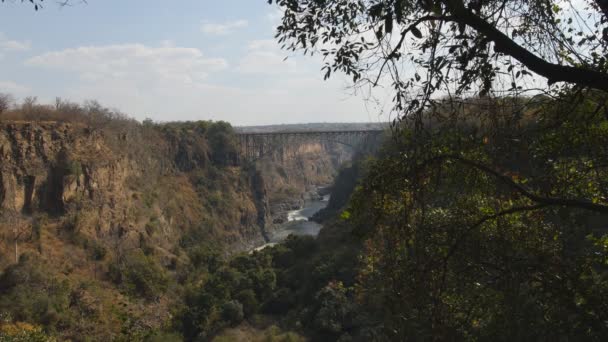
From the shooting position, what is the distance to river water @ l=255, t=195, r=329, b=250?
44.5m

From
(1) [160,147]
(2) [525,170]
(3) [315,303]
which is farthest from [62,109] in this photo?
(2) [525,170]

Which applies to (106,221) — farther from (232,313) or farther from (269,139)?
(269,139)

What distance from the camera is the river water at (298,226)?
146ft

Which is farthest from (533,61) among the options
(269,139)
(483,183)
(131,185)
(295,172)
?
(295,172)

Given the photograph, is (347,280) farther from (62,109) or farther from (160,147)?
(160,147)

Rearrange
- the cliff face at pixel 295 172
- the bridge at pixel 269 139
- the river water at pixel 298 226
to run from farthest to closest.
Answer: the cliff face at pixel 295 172 < the bridge at pixel 269 139 < the river water at pixel 298 226

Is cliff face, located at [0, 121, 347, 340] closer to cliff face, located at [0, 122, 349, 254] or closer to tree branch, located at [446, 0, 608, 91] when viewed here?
cliff face, located at [0, 122, 349, 254]

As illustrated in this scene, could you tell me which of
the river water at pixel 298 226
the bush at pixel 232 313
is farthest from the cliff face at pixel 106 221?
the bush at pixel 232 313

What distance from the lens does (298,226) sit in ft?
160

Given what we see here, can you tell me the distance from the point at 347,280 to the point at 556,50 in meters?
17.9

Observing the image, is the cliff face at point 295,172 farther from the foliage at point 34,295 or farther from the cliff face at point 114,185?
the foliage at point 34,295

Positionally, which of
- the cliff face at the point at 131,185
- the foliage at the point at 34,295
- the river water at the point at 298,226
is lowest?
the river water at the point at 298,226

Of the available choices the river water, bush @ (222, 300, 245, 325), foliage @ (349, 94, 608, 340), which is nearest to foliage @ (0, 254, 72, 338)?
bush @ (222, 300, 245, 325)

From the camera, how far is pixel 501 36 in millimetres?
2957
